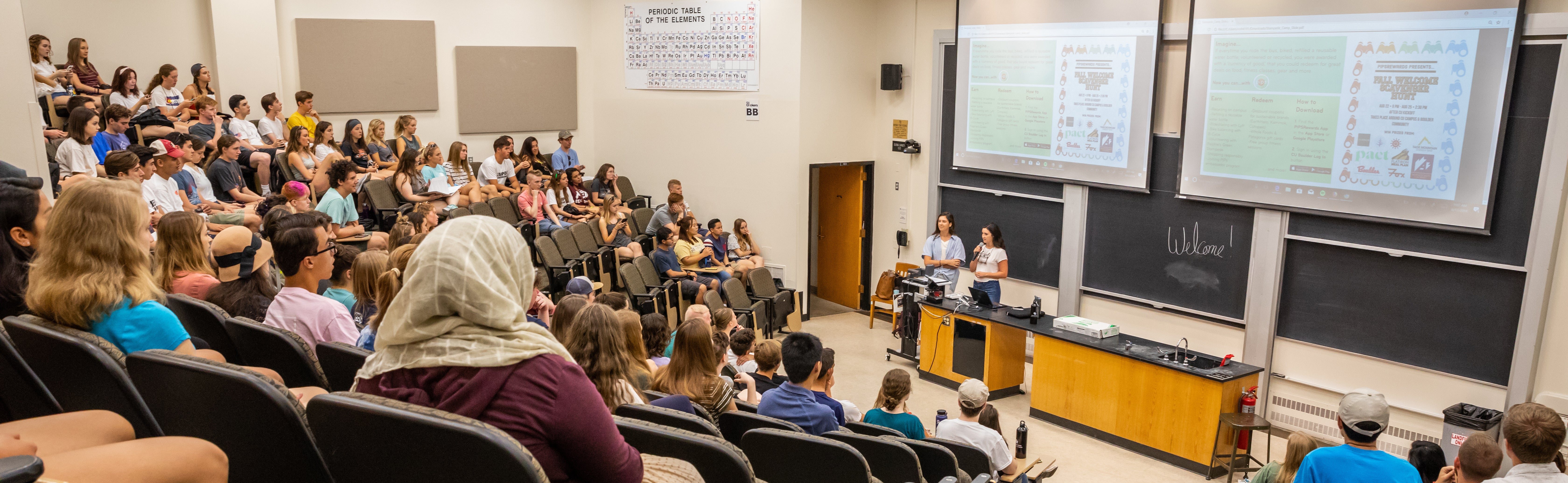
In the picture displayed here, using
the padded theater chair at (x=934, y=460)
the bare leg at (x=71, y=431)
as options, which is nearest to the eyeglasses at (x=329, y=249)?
the bare leg at (x=71, y=431)

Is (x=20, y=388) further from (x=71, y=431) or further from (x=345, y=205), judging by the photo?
(x=345, y=205)

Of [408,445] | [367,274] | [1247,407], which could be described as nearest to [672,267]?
[1247,407]

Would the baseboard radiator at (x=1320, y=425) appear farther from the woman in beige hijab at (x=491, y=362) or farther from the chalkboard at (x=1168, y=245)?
the woman in beige hijab at (x=491, y=362)

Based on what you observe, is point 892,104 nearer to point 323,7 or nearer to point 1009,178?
point 1009,178

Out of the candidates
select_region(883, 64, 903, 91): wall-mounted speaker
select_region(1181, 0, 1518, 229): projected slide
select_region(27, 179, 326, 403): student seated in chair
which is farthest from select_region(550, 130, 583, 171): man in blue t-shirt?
select_region(27, 179, 326, 403): student seated in chair

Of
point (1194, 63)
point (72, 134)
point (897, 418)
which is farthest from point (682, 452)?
point (1194, 63)

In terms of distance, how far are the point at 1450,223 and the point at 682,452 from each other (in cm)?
614

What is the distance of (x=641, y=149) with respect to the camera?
11.1 metres

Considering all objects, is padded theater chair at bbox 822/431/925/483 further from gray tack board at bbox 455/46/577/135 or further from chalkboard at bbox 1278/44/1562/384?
gray tack board at bbox 455/46/577/135

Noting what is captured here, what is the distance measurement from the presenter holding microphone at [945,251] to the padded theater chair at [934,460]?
204 inches

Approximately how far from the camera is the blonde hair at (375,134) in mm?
9188

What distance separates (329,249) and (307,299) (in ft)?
1.71

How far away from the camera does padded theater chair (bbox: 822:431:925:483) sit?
11.4 feet

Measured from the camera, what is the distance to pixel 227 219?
6.04m
